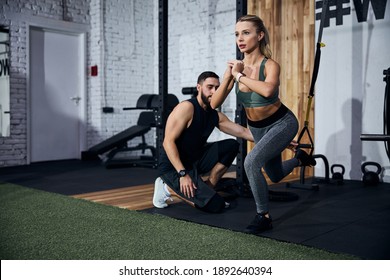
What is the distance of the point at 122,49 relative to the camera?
712 cm

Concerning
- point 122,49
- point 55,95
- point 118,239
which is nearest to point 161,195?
point 118,239

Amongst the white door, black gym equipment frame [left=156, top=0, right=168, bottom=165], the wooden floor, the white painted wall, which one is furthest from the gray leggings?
the white door

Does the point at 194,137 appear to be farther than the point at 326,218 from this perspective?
Yes

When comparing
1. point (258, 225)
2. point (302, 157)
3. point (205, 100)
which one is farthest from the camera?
point (205, 100)

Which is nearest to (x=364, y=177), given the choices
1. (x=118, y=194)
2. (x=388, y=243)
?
(x=388, y=243)

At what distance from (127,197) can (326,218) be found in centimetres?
165

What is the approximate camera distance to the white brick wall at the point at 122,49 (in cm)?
605

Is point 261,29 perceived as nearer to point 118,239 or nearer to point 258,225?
point 258,225

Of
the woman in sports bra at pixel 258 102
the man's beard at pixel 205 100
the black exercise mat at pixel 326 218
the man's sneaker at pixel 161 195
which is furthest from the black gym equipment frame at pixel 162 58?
the woman in sports bra at pixel 258 102

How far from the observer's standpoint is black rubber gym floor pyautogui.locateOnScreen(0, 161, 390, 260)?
227 centimetres

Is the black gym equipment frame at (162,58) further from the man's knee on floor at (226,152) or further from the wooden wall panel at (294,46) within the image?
the wooden wall panel at (294,46)

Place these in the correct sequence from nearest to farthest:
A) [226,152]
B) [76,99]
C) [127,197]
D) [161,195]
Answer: [161,195] → [226,152] → [127,197] → [76,99]

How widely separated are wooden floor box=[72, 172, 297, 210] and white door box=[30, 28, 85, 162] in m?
2.91
